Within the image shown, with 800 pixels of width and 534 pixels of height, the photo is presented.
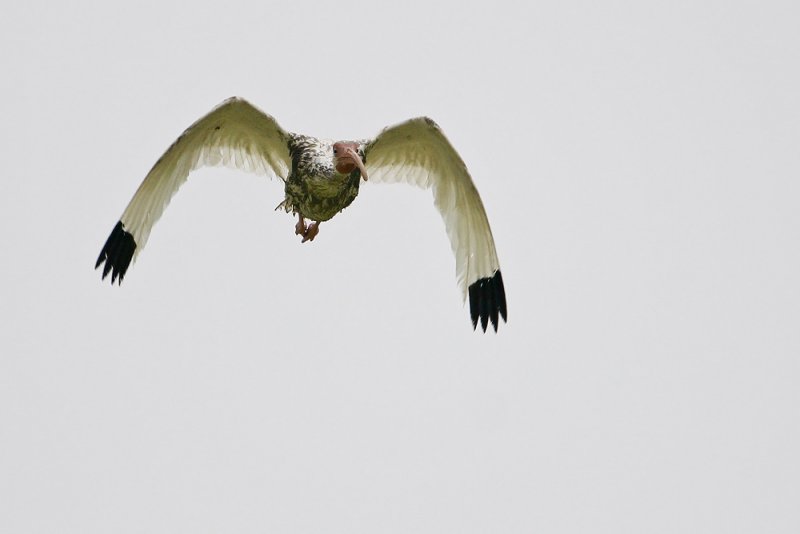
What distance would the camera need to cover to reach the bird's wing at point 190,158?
11953mm

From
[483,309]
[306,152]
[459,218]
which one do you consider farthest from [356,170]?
[483,309]

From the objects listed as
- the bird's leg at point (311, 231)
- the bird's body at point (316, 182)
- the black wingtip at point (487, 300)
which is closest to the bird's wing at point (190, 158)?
the bird's body at point (316, 182)

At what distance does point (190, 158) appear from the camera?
12352 millimetres

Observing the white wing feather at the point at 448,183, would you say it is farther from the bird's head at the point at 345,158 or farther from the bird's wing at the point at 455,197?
the bird's head at the point at 345,158

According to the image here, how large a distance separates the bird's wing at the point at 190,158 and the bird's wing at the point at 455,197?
3.84ft

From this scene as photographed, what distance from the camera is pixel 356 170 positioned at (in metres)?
12.0

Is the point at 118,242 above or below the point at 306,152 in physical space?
below

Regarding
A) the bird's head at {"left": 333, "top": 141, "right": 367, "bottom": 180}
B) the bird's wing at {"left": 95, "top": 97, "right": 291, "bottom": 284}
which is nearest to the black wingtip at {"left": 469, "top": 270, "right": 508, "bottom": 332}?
the bird's head at {"left": 333, "top": 141, "right": 367, "bottom": 180}

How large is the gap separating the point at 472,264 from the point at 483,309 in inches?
21.9

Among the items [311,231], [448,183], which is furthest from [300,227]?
[448,183]

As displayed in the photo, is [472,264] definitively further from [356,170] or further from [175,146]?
[175,146]

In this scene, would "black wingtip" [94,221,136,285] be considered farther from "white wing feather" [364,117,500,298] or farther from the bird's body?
"white wing feather" [364,117,500,298]

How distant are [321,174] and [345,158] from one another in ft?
0.97

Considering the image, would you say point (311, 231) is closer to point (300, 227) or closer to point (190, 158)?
point (300, 227)
